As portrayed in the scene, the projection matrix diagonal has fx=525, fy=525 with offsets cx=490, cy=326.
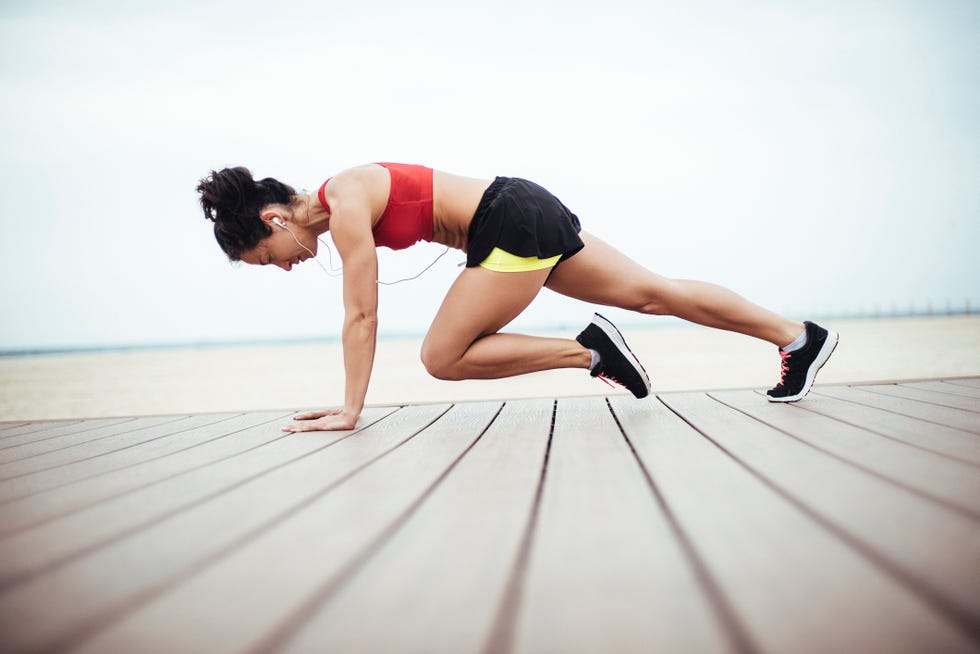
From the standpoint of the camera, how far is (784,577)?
0.59 meters

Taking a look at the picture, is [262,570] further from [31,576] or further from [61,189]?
[61,189]

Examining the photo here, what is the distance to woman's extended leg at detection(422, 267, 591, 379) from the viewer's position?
1.76 metres

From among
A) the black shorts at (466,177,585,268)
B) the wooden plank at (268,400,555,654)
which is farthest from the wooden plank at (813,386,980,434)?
the wooden plank at (268,400,555,654)

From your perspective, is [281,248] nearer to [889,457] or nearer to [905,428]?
[889,457]

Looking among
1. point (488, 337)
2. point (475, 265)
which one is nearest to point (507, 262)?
point (475, 265)

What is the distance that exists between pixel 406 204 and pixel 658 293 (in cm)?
94

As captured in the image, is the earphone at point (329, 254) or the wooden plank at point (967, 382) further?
the wooden plank at point (967, 382)

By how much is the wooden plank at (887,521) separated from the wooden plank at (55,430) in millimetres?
2328

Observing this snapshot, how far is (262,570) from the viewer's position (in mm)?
680

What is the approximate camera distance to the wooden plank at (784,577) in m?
0.46

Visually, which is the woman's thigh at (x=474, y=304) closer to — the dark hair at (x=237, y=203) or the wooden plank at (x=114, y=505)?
the wooden plank at (x=114, y=505)

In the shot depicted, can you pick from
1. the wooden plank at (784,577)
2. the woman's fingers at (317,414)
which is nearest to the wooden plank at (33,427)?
the woman's fingers at (317,414)

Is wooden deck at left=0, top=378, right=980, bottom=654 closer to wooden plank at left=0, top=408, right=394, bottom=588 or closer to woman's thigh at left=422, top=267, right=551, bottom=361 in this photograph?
wooden plank at left=0, top=408, right=394, bottom=588

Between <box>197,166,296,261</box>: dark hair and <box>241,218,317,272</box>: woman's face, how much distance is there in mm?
22
